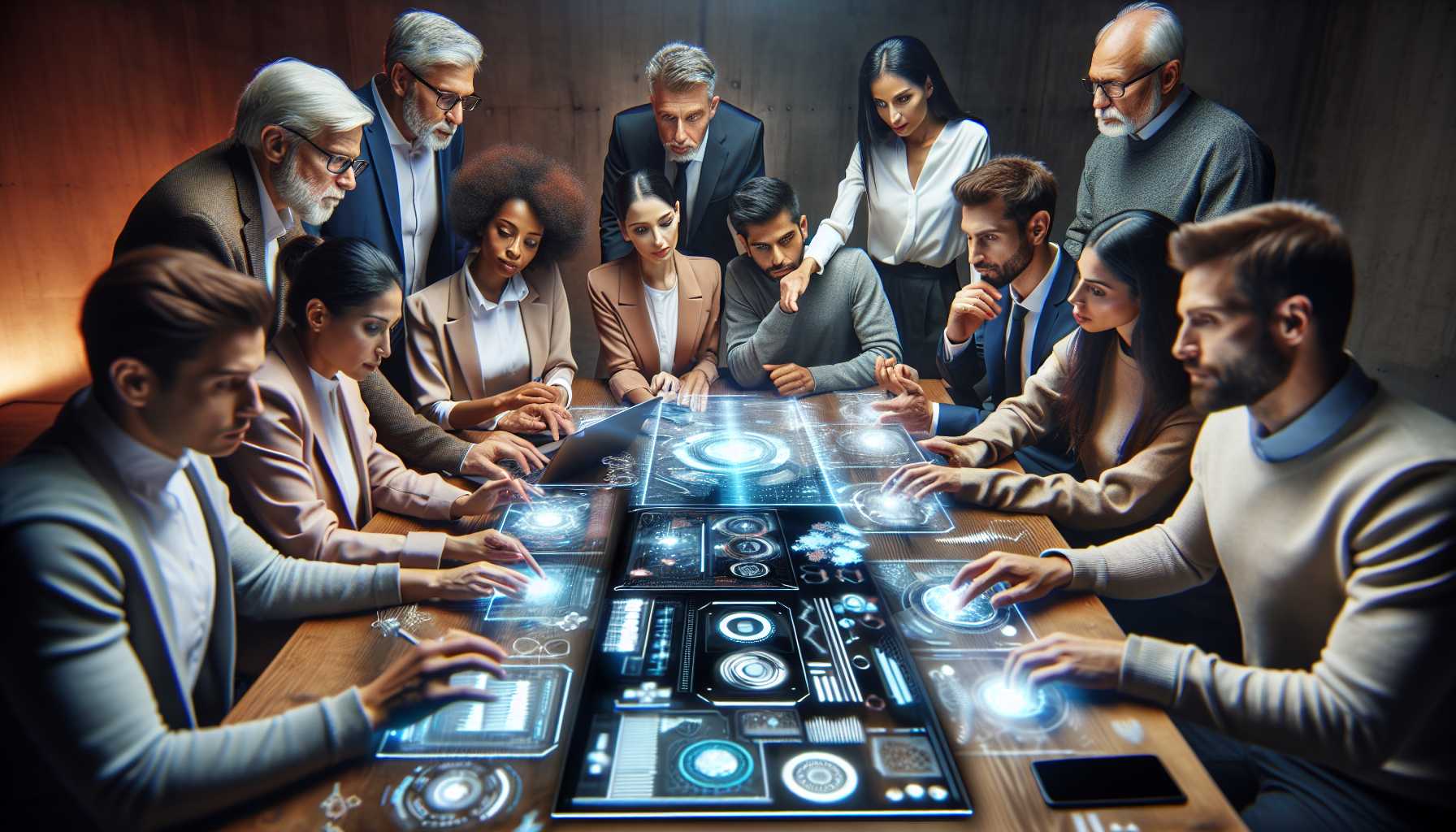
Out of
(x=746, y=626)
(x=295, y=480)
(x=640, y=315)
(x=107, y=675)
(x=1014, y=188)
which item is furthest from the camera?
(x=640, y=315)

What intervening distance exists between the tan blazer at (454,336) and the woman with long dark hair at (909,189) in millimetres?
909

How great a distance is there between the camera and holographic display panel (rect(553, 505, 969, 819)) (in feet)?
4.06

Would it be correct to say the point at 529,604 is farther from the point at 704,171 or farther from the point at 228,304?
the point at 704,171

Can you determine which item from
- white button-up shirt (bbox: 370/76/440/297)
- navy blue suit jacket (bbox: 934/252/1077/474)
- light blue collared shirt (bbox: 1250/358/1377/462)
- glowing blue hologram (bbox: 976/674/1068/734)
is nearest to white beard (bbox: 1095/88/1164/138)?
navy blue suit jacket (bbox: 934/252/1077/474)

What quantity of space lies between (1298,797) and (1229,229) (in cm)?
95

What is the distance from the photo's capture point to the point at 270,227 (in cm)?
216

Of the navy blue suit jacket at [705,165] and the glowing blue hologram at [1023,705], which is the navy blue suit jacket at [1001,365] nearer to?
the navy blue suit jacket at [705,165]

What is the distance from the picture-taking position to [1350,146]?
3191 mm

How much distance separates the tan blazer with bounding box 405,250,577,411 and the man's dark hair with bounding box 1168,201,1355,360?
2227 mm

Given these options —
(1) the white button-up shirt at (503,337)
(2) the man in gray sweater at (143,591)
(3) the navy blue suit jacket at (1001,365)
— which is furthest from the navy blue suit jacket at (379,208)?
(3) the navy blue suit jacket at (1001,365)

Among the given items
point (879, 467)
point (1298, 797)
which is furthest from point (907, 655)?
point (879, 467)

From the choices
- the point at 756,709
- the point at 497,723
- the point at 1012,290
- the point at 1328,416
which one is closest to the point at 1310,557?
the point at 1328,416

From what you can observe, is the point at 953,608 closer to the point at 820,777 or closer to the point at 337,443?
the point at 820,777

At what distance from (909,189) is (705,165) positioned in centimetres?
83
